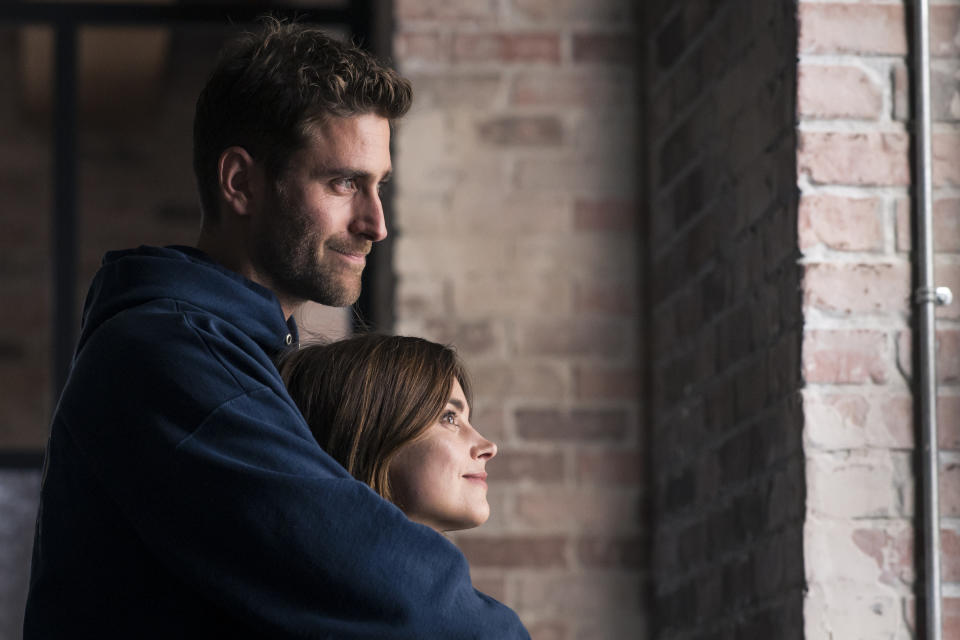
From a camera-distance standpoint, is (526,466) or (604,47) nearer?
(526,466)

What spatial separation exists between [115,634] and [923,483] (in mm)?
1120

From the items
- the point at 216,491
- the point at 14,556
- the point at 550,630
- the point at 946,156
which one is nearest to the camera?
the point at 216,491

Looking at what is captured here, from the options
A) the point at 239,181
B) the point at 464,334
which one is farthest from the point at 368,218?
the point at 464,334

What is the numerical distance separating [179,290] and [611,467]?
1436 millimetres

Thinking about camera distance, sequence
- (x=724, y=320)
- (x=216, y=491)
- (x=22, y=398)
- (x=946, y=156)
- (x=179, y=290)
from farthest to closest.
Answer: (x=22, y=398), (x=724, y=320), (x=946, y=156), (x=179, y=290), (x=216, y=491)

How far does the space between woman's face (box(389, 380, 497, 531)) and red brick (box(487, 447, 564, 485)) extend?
108 cm

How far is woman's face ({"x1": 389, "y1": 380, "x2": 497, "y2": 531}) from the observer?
1729 mm

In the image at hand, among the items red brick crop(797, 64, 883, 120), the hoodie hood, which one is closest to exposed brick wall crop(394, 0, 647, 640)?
red brick crop(797, 64, 883, 120)

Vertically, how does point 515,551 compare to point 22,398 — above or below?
below

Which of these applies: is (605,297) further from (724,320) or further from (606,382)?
(724,320)

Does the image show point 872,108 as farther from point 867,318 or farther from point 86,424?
point 86,424

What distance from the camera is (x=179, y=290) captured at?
162 cm

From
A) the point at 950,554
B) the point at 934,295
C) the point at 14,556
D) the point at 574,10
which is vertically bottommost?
the point at 14,556

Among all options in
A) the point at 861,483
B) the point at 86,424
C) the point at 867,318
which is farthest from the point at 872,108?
the point at 86,424
